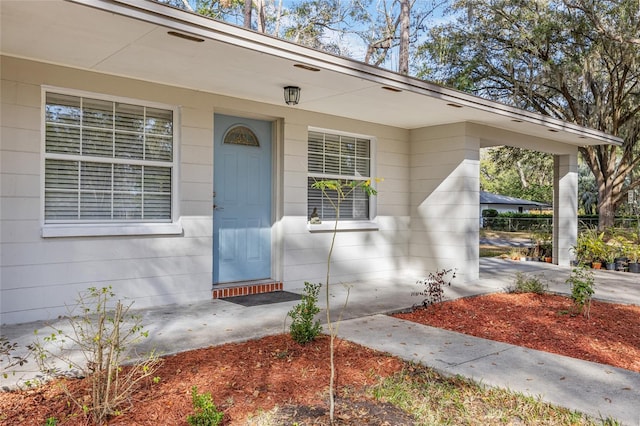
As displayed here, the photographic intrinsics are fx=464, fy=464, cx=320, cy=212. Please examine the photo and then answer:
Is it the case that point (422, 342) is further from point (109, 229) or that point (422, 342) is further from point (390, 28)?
point (390, 28)

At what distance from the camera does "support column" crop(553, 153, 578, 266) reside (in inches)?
362

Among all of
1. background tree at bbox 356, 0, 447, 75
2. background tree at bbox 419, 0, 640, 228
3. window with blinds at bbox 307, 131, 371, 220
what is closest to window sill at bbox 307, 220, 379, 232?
window with blinds at bbox 307, 131, 371, 220

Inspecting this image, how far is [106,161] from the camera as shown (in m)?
4.83

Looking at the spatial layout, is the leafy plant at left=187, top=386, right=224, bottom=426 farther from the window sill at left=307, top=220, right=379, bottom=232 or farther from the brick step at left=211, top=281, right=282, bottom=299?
the window sill at left=307, top=220, right=379, bottom=232

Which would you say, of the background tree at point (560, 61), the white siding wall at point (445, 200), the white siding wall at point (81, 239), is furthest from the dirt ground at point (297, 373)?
the background tree at point (560, 61)

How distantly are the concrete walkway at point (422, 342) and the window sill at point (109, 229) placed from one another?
2.74 ft

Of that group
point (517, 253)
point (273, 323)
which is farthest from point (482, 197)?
point (273, 323)

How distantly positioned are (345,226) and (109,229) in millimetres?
3304

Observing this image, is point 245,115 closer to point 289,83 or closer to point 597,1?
point 289,83

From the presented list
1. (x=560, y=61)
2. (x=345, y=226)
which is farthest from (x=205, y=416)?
(x=560, y=61)

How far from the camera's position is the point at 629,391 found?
2.80 metres

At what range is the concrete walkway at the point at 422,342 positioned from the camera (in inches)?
110

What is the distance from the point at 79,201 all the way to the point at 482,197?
67.0 feet

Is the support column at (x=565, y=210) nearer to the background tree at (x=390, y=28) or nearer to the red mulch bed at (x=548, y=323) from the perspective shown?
the red mulch bed at (x=548, y=323)
